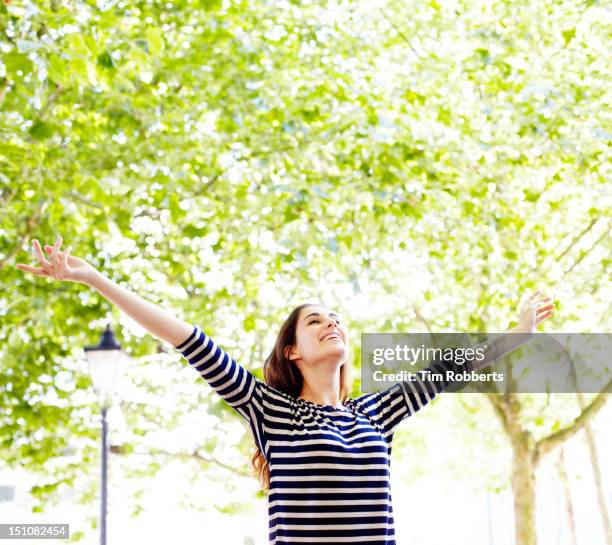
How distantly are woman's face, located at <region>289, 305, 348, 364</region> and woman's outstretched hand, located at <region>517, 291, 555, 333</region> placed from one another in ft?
1.83

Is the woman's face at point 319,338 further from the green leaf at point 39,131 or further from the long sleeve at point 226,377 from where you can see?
the green leaf at point 39,131

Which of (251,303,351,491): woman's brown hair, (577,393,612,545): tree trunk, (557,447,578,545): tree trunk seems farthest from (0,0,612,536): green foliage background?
(557,447,578,545): tree trunk

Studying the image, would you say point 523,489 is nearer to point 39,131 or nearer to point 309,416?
point 39,131

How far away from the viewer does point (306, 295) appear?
7.29m

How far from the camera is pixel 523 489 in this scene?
8945mm

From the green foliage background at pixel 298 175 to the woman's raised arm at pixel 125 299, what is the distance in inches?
118

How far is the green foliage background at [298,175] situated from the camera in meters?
6.14

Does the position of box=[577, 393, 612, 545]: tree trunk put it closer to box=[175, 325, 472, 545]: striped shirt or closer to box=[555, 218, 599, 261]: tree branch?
box=[555, 218, 599, 261]: tree branch

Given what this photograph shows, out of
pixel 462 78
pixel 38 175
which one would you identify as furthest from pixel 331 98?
pixel 38 175

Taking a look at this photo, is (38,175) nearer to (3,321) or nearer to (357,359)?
(3,321)

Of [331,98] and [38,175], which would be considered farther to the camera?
[331,98]

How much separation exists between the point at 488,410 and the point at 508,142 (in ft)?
15.4

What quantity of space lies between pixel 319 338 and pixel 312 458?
1.36 ft

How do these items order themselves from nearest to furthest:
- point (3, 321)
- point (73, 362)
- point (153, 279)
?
point (3, 321) → point (153, 279) → point (73, 362)
